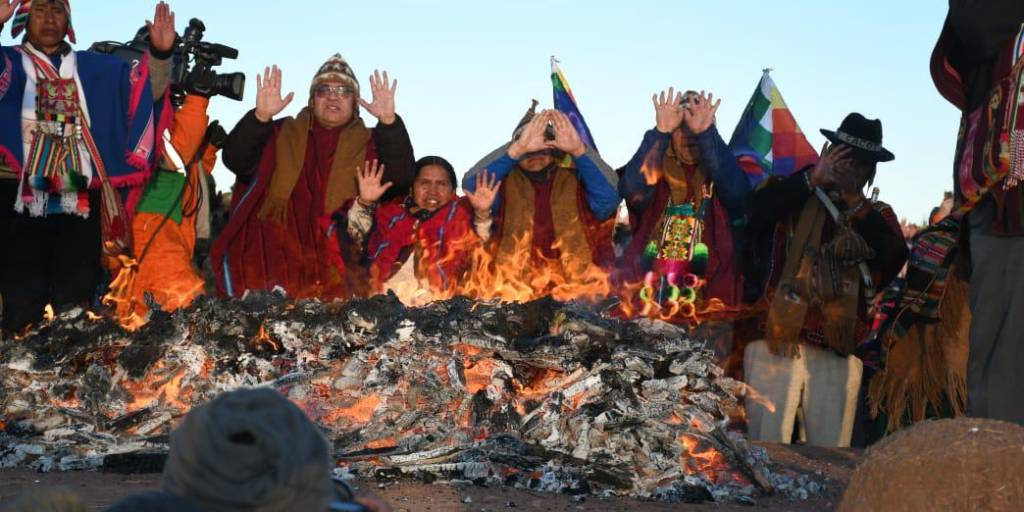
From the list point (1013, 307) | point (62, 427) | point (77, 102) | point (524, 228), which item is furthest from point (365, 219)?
point (1013, 307)

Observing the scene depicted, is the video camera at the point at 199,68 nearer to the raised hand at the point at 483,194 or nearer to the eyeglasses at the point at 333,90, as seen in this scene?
the eyeglasses at the point at 333,90

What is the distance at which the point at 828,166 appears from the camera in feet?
25.7

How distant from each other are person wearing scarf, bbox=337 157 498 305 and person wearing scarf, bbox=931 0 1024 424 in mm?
3218

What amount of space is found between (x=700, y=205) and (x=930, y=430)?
14.1 feet

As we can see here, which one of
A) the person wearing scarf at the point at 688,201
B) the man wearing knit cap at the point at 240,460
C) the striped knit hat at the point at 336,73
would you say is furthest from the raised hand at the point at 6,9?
the man wearing knit cap at the point at 240,460

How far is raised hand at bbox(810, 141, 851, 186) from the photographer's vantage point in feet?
25.7

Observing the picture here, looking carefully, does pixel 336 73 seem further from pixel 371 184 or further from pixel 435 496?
pixel 435 496

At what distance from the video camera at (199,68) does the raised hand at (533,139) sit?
180cm

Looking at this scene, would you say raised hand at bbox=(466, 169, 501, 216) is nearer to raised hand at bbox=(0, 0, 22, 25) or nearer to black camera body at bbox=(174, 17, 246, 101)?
black camera body at bbox=(174, 17, 246, 101)

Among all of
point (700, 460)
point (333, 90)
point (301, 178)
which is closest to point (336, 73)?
point (333, 90)

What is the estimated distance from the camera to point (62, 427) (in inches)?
241

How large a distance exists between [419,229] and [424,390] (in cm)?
236

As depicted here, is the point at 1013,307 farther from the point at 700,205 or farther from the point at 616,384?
the point at 700,205

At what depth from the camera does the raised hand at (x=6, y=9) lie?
7.61m
